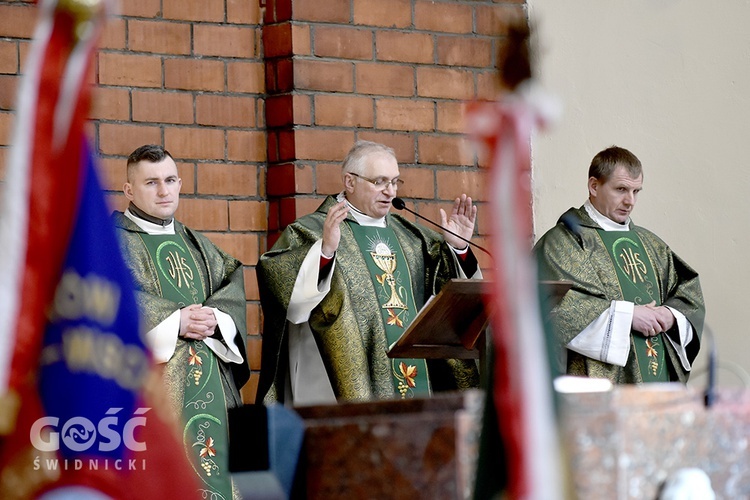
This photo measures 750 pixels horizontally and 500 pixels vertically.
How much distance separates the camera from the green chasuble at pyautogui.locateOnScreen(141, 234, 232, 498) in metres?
4.80

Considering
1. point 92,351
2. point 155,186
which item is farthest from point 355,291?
point 92,351

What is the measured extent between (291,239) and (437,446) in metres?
3.54

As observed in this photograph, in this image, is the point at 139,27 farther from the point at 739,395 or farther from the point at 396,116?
the point at 739,395

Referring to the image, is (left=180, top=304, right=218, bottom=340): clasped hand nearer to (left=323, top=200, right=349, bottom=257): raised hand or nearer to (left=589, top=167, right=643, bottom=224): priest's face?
(left=323, top=200, right=349, bottom=257): raised hand

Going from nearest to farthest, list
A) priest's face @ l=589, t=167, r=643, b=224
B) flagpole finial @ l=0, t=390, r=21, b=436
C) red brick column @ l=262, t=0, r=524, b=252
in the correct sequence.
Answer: flagpole finial @ l=0, t=390, r=21, b=436 < priest's face @ l=589, t=167, r=643, b=224 < red brick column @ l=262, t=0, r=524, b=252

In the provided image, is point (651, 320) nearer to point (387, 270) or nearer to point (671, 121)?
point (387, 270)

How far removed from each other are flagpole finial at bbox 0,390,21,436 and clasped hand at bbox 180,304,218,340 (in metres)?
3.43

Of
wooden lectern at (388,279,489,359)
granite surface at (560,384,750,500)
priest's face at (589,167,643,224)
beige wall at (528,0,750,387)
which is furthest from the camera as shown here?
beige wall at (528,0,750,387)

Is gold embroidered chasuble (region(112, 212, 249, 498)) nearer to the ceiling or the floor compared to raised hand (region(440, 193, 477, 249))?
nearer to the floor

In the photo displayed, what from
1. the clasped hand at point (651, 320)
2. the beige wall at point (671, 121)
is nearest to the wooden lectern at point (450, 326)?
the clasped hand at point (651, 320)

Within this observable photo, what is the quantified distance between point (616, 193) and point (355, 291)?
1209 millimetres

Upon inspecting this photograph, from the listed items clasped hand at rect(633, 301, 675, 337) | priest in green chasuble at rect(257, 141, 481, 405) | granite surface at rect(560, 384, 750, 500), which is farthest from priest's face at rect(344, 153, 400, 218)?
granite surface at rect(560, 384, 750, 500)

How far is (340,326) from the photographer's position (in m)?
5.01

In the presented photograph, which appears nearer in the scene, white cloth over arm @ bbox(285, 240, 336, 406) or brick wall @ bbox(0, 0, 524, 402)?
white cloth over arm @ bbox(285, 240, 336, 406)
